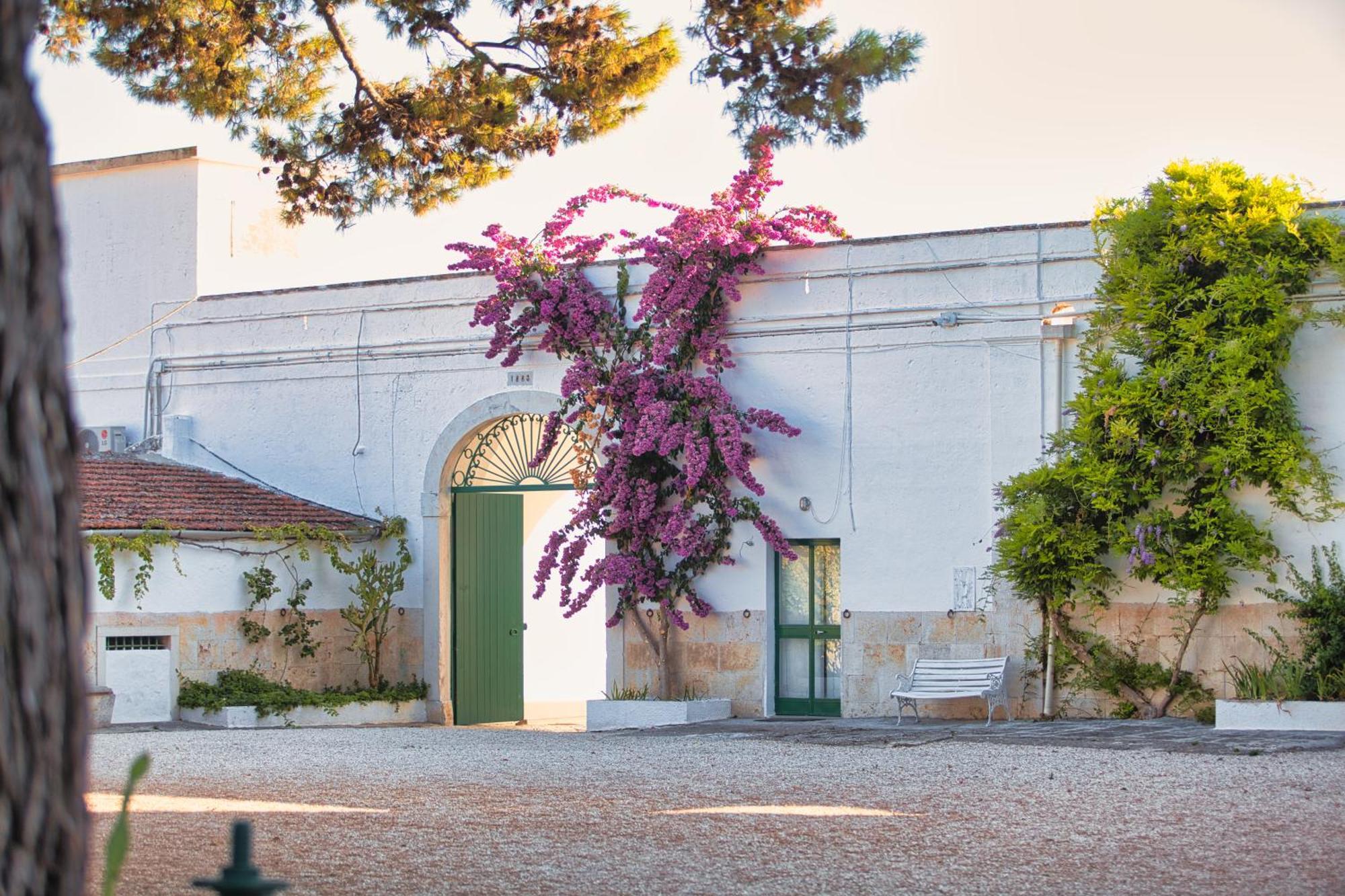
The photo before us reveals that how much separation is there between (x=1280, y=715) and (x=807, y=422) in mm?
4832

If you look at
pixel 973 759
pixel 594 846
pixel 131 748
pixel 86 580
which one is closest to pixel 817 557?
pixel 973 759

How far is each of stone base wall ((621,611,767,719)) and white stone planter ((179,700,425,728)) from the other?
2399 mm

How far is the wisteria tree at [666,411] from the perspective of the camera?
14.6 meters

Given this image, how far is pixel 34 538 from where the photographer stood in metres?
2.70

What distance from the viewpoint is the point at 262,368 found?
1761cm

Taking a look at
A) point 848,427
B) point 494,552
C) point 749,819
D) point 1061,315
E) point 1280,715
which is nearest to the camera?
point 749,819

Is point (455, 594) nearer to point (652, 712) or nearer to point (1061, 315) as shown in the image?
point (652, 712)

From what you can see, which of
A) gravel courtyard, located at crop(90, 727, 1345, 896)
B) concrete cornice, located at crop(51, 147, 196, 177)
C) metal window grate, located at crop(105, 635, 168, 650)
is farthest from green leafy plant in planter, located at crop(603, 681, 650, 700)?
concrete cornice, located at crop(51, 147, 196, 177)

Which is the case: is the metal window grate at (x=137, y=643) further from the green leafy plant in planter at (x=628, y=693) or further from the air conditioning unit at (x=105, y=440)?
the green leafy plant in planter at (x=628, y=693)

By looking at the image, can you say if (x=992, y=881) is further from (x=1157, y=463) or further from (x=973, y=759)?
(x=1157, y=463)

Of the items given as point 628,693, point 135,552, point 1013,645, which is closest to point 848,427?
point 1013,645

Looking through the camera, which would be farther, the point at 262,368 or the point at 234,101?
the point at 262,368

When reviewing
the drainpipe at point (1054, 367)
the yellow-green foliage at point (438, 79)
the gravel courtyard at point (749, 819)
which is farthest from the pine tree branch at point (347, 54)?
the drainpipe at point (1054, 367)

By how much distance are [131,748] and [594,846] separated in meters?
6.20
